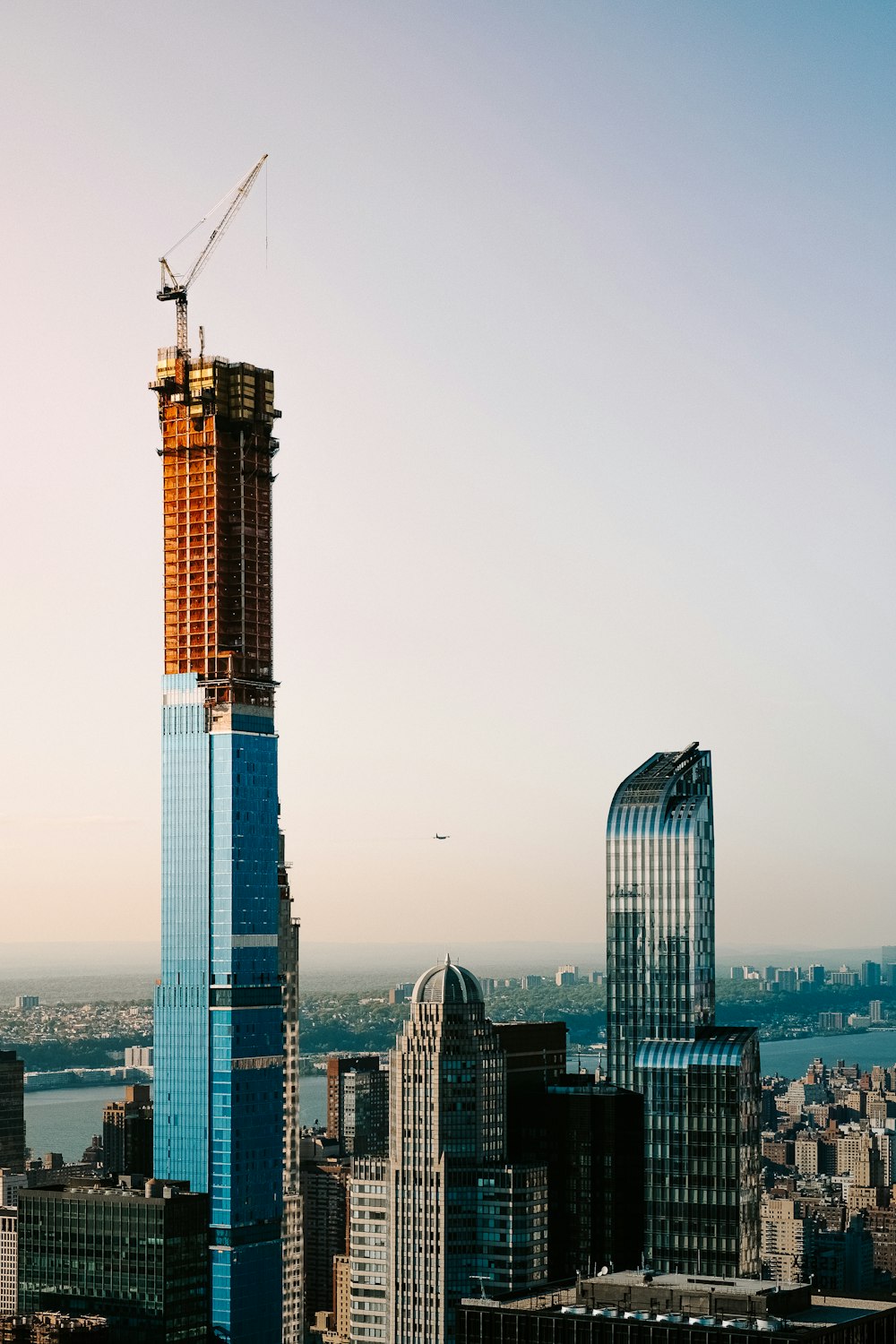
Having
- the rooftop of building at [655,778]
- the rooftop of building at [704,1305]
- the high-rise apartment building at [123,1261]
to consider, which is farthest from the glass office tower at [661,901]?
the rooftop of building at [704,1305]

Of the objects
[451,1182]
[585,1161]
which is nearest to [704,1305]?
[451,1182]

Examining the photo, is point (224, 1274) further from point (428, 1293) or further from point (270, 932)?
point (270, 932)

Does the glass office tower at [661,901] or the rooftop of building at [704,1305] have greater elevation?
the glass office tower at [661,901]

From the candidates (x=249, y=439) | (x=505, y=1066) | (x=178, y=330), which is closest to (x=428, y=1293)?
(x=505, y=1066)

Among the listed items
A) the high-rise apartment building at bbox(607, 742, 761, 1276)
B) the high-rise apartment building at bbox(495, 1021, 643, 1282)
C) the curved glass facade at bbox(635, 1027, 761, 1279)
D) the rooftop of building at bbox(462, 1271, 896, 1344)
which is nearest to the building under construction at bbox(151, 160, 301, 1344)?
the high-rise apartment building at bbox(495, 1021, 643, 1282)

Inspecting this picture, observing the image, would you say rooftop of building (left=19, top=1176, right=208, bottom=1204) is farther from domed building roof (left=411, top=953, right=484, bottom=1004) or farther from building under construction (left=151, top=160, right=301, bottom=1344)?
domed building roof (left=411, top=953, right=484, bottom=1004)

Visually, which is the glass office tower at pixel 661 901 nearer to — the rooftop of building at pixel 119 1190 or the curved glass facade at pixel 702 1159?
the curved glass facade at pixel 702 1159

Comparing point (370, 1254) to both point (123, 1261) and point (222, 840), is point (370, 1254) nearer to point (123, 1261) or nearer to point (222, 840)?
point (123, 1261)

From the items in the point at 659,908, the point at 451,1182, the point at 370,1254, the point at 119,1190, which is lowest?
the point at 370,1254
